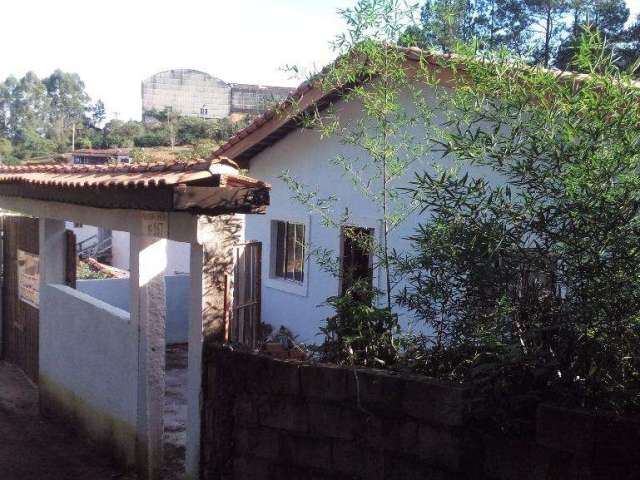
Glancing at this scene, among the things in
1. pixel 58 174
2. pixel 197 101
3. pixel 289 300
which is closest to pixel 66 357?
pixel 58 174

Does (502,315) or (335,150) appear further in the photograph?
(335,150)

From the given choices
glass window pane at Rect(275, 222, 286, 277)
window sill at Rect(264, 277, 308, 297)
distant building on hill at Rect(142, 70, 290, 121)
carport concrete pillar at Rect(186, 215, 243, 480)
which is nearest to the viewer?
carport concrete pillar at Rect(186, 215, 243, 480)

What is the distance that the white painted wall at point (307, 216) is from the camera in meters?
Answer: 8.77

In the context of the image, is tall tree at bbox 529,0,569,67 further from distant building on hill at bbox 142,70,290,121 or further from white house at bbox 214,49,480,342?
distant building on hill at bbox 142,70,290,121

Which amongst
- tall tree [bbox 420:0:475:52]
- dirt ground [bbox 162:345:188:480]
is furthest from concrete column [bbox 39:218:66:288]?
tall tree [bbox 420:0:475:52]

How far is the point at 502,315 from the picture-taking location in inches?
135

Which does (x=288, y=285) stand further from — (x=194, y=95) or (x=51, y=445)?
(x=194, y=95)

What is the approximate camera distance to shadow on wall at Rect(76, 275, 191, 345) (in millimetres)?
10906

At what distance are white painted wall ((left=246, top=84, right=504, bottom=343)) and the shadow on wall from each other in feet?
4.53

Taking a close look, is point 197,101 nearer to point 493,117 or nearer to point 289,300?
point 289,300

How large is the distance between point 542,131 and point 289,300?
287 inches

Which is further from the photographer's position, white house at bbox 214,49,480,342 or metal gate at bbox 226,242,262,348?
white house at bbox 214,49,480,342

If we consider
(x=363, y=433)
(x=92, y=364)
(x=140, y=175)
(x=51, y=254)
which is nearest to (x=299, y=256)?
(x=51, y=254)

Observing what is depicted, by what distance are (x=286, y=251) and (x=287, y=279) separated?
429 millimetres
